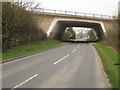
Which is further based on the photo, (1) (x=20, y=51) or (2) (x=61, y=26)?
(2) (x=61, y=26)

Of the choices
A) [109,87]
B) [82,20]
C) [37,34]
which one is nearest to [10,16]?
[37,34]

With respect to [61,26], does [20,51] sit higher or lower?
lower

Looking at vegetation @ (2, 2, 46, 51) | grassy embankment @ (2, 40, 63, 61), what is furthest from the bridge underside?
grassy embankment @ (2, 40, 63, 61)

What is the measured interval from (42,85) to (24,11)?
22096mm

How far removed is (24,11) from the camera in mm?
29703

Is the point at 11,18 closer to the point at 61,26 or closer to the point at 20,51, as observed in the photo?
the point at 20,51

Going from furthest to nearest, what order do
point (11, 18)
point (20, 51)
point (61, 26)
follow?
point (61, 26) → point (11, 18) → point (20, 51)

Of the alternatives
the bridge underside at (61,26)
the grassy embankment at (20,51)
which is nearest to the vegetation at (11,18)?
the grassy embankment at (20,51)

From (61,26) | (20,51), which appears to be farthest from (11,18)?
(61,26)

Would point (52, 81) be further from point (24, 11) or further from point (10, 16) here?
point (24, 11)

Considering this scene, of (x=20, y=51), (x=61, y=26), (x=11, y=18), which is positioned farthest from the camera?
(x=61, y=26)

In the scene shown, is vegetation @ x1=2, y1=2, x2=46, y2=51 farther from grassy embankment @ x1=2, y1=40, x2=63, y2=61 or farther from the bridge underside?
the bridge underside

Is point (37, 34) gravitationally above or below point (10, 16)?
below

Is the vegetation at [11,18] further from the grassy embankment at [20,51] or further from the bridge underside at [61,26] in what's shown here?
the bridge underside at [61,26]
